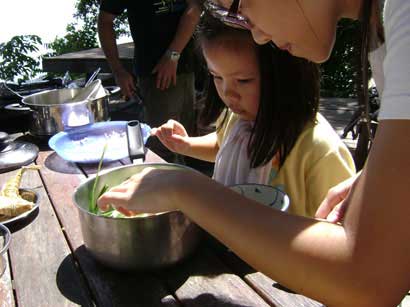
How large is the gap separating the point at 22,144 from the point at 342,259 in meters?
1.68

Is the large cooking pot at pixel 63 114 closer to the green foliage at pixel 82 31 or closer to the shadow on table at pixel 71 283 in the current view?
the shadow on table at pixel 71 283

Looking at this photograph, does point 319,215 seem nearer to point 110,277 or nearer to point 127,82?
point 110,277

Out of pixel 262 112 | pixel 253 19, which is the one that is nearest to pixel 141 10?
pixel 262 112

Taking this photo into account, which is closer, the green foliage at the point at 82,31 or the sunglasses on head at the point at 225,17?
the sunglasses on head at the point at 225,17

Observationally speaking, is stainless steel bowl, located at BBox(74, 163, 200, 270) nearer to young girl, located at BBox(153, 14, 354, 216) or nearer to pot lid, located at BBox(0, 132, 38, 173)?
young girl, located at BBox(153, 14, 354, 216)

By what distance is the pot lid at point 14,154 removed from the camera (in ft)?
5.70

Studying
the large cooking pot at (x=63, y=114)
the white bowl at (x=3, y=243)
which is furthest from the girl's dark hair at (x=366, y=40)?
the large cooking pot at (x=63, y=114)

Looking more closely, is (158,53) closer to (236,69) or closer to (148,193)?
(236,69)

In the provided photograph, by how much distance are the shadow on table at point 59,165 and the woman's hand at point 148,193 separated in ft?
2.72

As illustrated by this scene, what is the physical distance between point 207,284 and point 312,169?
1.85 ft

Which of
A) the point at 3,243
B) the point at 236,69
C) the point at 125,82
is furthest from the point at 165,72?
the point at 3,243

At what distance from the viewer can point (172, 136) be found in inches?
70.5

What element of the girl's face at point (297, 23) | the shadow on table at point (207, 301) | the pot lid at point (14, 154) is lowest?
the shadow on table at point (207, 301)

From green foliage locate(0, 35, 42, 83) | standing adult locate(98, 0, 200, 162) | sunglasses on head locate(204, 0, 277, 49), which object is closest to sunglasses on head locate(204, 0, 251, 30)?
sunglasses on head locate(204, 0, 277, 49)
